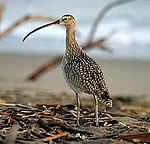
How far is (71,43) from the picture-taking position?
5125 millimetres

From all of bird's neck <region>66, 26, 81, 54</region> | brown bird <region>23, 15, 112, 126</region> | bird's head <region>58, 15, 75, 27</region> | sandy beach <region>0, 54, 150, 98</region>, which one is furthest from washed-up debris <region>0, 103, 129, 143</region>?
sandy beach <region>0, 54, 150, 98</region>

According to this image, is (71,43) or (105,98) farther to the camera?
(71,43)

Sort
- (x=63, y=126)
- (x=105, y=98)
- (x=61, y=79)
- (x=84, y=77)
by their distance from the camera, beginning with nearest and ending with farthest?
(x=63, y=126) < (x=84, y=77) < (x=105, y=98) < (x=61, y=79)


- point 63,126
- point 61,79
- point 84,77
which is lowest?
point 63,126

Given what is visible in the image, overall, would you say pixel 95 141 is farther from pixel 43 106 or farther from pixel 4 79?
pixel 4 79

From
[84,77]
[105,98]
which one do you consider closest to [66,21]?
[84,77]

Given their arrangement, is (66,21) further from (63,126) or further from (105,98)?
(63,126)

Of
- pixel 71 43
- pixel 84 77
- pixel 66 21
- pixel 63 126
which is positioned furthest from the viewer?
pixel 66 21

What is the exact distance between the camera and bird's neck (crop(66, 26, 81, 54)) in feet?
16.5

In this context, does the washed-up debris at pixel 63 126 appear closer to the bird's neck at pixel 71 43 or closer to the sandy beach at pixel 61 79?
the bird's neck at pixel 71 43

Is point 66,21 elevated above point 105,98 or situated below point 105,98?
above

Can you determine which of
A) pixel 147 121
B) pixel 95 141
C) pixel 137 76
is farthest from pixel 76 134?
pixel 137 76

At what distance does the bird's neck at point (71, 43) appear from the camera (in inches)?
198

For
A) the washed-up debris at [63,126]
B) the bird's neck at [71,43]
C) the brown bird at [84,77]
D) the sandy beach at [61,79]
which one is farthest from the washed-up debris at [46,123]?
the sandy beach at [61,79]
